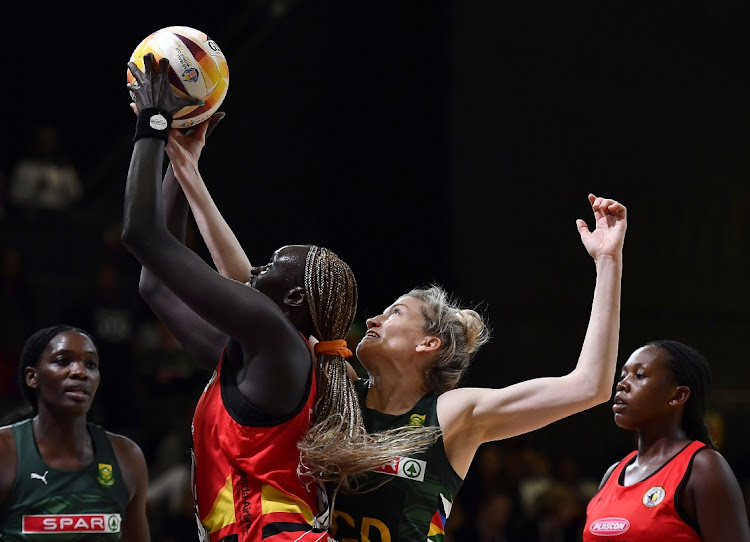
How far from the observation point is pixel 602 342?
2.97m

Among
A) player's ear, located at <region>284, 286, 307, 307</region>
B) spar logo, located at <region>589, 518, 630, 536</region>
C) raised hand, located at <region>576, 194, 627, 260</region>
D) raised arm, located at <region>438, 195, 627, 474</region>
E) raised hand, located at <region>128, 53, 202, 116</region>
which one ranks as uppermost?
raised hand, located at <region>128, 53, 202, 116</region>

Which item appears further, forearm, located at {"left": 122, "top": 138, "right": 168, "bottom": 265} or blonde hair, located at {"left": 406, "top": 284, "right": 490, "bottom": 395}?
blonde hair, located at {"left": 406, "top": 284, "right": 490, "bottom": 395}

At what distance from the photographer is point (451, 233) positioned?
1090cm

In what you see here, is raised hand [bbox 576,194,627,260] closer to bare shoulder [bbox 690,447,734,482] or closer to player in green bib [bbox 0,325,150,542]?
bare shoulder [bbox 690,447,734,482]

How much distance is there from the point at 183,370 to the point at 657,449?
497cm

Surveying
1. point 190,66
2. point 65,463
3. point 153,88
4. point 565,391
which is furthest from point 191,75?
point 65,463

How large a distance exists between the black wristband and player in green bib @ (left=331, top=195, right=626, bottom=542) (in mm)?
925

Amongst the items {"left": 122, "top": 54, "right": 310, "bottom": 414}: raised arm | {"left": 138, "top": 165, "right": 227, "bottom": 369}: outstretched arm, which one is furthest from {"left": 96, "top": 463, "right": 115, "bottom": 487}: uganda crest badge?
{"left": 122, "top": 54, "right": 310, "bottom": 414}: raised arm

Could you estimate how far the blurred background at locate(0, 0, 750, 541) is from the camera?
10.3 m

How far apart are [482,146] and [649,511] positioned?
308 inches

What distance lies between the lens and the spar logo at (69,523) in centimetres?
376

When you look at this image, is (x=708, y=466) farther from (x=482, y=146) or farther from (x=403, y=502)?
(x=482, y=146)

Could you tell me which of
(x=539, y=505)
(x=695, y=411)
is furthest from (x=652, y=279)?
(x=695, y=411)

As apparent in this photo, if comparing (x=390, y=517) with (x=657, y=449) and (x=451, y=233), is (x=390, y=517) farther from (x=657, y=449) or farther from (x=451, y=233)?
(x=451, y=233)
